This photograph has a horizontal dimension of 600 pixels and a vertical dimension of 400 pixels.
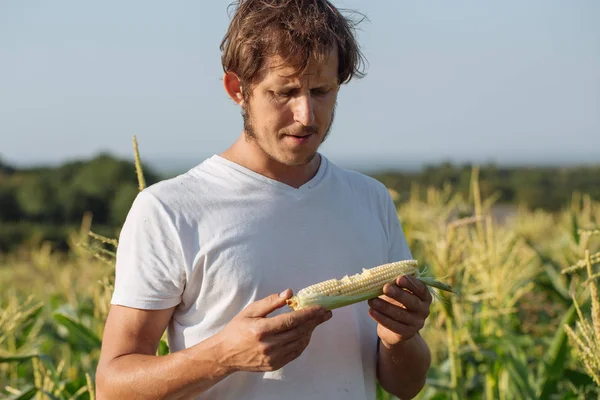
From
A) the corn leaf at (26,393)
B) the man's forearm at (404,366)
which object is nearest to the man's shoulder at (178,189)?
the man's forearm at (404,366)

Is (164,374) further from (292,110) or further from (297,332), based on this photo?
(292,110)

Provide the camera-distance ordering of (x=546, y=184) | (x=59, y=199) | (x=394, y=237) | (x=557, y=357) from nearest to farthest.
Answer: (x=394, y=237), (x=557, y=357), (x=546, y=184), (x=59, y=199)

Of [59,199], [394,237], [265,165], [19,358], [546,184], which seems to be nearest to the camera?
[265,165]

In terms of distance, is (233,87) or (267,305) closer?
(267,305)

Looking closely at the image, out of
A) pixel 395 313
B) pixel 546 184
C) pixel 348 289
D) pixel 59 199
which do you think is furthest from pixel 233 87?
pixel 59 199

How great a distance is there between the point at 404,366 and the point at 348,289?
1.52ft

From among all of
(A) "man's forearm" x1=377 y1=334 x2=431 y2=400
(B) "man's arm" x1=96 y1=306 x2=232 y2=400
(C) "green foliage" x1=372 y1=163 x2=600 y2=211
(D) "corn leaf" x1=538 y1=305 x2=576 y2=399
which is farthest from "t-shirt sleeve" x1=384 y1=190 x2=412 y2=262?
(C) "green foliage" x1=372 y1=163 x2=600 y2=211

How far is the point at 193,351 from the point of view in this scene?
1884mm

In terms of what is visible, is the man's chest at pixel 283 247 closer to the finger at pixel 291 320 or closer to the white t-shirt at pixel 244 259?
the white t-shirt at pixel 244 259

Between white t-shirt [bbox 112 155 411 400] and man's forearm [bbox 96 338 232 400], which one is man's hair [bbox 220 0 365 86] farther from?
man's forearm [bbox 96 338 232 400]

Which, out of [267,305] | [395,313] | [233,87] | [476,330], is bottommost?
[476,330]

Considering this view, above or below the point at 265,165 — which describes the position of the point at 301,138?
above

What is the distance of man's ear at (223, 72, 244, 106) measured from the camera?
222 centimetres

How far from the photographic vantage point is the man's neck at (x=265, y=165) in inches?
87.1
